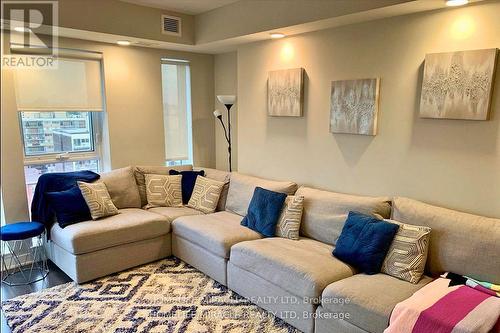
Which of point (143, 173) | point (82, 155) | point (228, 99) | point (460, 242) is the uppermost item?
point (228, 99)

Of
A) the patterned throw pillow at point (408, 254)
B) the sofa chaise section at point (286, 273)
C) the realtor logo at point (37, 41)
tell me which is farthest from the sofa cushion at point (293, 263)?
the realtor logo at point (37, 41)

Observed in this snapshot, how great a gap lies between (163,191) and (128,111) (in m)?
1.06

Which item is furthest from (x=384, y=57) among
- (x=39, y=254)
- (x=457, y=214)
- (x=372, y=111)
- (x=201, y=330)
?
(x=39, y=254)

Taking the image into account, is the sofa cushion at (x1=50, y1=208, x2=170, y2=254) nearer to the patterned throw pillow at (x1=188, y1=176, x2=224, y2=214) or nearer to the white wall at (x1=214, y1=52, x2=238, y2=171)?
the patterned throw pillow at (x1=188, y1=176, x2=224, y2=214)

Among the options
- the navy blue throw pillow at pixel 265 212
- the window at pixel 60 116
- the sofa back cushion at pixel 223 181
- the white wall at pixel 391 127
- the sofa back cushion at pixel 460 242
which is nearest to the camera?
the sofa back cushion at pixel 460 242

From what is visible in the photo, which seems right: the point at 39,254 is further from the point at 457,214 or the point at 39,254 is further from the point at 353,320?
the point at 457,214

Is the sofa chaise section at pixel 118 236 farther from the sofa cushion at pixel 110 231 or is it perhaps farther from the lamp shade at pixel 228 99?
the lamp shade at pixel 228 99

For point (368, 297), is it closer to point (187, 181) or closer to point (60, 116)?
point (187, 181)

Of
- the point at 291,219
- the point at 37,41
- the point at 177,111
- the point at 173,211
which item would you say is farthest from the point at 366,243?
the point at 37,41

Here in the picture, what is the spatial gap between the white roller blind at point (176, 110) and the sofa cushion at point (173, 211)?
3.30 feet

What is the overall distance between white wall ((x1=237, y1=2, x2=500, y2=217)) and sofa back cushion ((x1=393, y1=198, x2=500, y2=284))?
0.73 ft

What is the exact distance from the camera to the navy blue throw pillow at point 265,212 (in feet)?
10.5

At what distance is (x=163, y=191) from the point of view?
4043 mm

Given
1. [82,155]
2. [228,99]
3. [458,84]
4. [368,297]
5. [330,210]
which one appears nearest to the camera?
[368,297]
